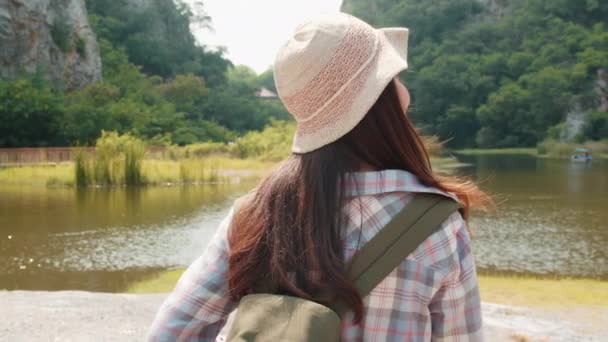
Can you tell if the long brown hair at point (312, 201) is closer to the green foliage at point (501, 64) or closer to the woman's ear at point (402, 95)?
the woman's ear at point (402, 95)

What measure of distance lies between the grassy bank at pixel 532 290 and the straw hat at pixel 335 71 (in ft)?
15.0

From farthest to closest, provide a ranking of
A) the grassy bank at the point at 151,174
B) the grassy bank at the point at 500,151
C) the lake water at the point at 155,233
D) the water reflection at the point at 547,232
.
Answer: the grassy bank at the point at 500,151 → the grassy bank at the point at 151,174 → the water reflection at the point at 547,232 → the lake water at the point at 155,233

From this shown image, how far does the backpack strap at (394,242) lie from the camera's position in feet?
2.89

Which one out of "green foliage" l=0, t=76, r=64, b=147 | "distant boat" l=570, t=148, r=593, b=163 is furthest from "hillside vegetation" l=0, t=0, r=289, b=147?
"distant boat" l=570, t=148, r=593, b=163

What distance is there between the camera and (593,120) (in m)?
42.8

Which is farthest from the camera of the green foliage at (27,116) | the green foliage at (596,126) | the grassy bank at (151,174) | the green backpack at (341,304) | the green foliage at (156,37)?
the green foliage at (156,37)

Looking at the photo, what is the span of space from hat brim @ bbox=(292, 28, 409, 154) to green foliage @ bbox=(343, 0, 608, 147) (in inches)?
1586

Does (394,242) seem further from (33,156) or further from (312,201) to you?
(33,156)

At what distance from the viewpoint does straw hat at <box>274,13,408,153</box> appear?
0.96 m

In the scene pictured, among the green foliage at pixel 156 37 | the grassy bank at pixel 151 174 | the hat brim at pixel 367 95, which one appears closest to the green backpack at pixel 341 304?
the hat brim at pixel 367 95

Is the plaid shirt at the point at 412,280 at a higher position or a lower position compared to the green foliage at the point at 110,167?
higher

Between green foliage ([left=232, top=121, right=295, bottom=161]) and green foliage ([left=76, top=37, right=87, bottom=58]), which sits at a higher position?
green foliage ([left=76, top=37, right=87, bottom=58])

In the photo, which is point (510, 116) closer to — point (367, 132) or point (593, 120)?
point (593, 120)

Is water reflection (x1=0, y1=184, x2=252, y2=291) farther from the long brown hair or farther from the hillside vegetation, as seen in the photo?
the hillside vegetation
